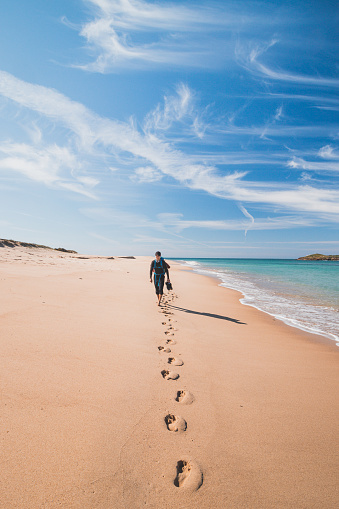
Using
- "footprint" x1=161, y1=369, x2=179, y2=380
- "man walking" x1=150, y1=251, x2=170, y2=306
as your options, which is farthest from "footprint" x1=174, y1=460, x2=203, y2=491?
"man walking" x1=150, y1=251, x2=170, y2=306

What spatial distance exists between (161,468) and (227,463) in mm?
613

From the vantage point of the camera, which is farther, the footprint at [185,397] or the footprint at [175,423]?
the footprint at [185,397]

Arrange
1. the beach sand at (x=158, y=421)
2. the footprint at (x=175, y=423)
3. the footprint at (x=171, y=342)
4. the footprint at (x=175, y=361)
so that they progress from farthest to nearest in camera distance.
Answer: the footprint at (x=171, y=342), the footprint at (x=175, y=361), the footprint at (x=175, y=423), the beach sand at (x=158, y=421)

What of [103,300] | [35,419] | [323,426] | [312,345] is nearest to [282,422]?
[323,426]

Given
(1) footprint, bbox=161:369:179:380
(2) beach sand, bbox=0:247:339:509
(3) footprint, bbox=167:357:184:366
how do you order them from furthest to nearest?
(3) footprint, bbox=167:357:184:366, (1) footprint, bbox=161:369:179:380, (2) beach sand, bbox=0:247:339:509

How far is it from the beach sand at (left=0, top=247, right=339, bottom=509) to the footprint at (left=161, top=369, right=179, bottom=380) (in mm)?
50

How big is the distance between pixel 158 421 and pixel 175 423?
19 centimetres

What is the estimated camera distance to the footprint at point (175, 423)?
95.2 inches

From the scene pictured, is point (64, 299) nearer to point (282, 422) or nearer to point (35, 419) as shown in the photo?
point (35, 419)

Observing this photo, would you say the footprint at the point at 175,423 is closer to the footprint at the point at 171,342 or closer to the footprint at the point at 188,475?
the footprint at the point at 188,475

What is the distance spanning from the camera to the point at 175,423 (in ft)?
8.20

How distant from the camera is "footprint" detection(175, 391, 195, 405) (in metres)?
2.89

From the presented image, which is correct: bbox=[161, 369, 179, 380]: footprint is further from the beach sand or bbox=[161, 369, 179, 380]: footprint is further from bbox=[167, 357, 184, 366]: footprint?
bbox=[167, 357, 184, 366]: footprint

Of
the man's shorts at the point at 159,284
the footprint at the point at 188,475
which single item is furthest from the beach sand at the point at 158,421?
the man's shorts at the point at 159,284
